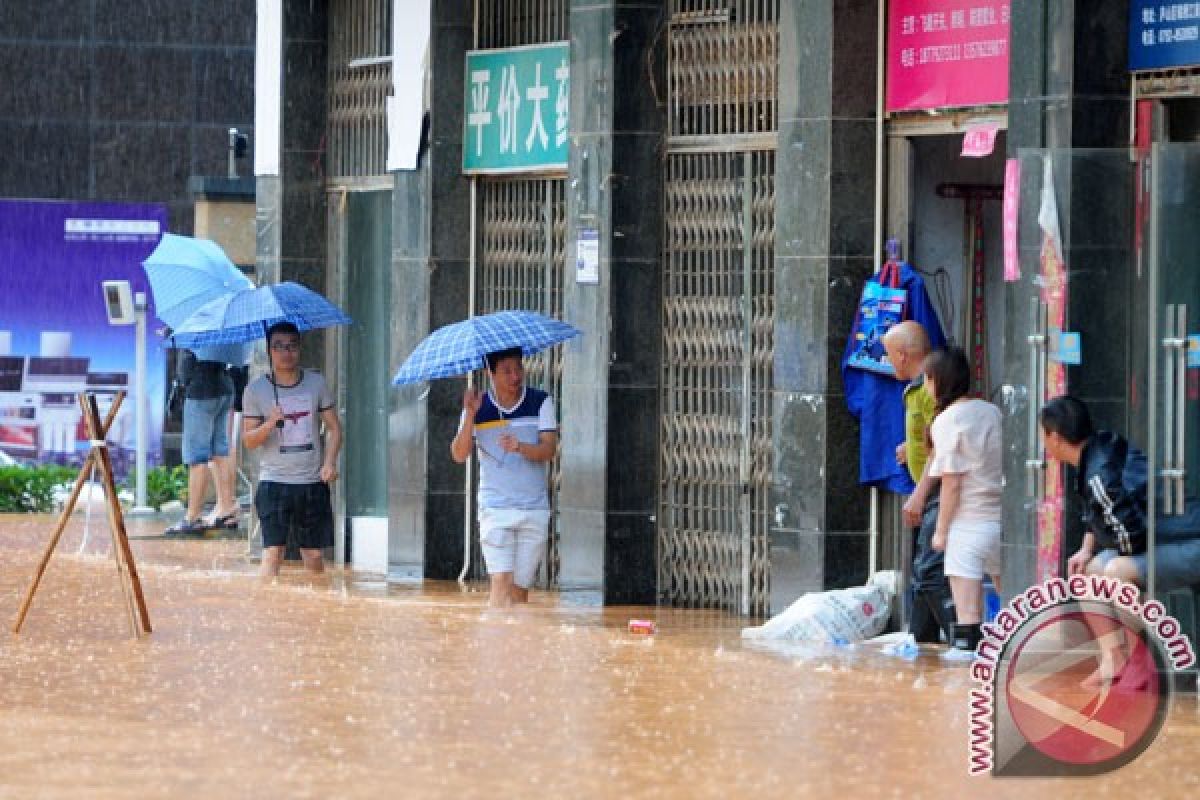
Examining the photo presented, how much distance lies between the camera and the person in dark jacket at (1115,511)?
12.9 metres

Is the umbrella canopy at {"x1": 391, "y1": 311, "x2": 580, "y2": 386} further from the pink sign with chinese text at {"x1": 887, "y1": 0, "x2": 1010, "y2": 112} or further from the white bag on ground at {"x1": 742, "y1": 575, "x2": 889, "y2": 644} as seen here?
the pink sign with chinese text at {"x1": 887, "y1": 0, "x2": 1010, "y2": 112}

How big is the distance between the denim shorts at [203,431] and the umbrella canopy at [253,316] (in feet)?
15.6

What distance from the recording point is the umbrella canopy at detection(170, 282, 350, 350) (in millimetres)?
18438

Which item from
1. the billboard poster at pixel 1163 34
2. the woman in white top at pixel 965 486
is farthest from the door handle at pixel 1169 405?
the billboard poster at pixel 1163 34

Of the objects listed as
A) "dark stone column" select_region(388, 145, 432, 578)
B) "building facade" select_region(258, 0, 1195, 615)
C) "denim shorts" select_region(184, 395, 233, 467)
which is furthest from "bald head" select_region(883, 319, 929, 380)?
"denim shorts" select_region(184, 395, 233, 467)

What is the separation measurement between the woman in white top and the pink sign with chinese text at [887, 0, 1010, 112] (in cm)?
192

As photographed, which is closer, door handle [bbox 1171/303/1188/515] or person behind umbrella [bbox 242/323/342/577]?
door handle [bbox 1171/303/1188/515]

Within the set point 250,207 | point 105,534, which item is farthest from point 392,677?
point 250,207

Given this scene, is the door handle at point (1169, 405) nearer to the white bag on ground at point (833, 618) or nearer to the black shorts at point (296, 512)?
the white bag on ground at point (833, 618)

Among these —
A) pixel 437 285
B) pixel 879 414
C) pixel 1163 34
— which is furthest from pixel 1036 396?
pixel 437 285

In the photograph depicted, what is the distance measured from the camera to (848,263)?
1659 cm

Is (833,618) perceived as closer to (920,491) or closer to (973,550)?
(920,491)

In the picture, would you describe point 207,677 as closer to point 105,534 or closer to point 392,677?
point 392,677

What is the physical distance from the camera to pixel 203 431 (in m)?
23.6
